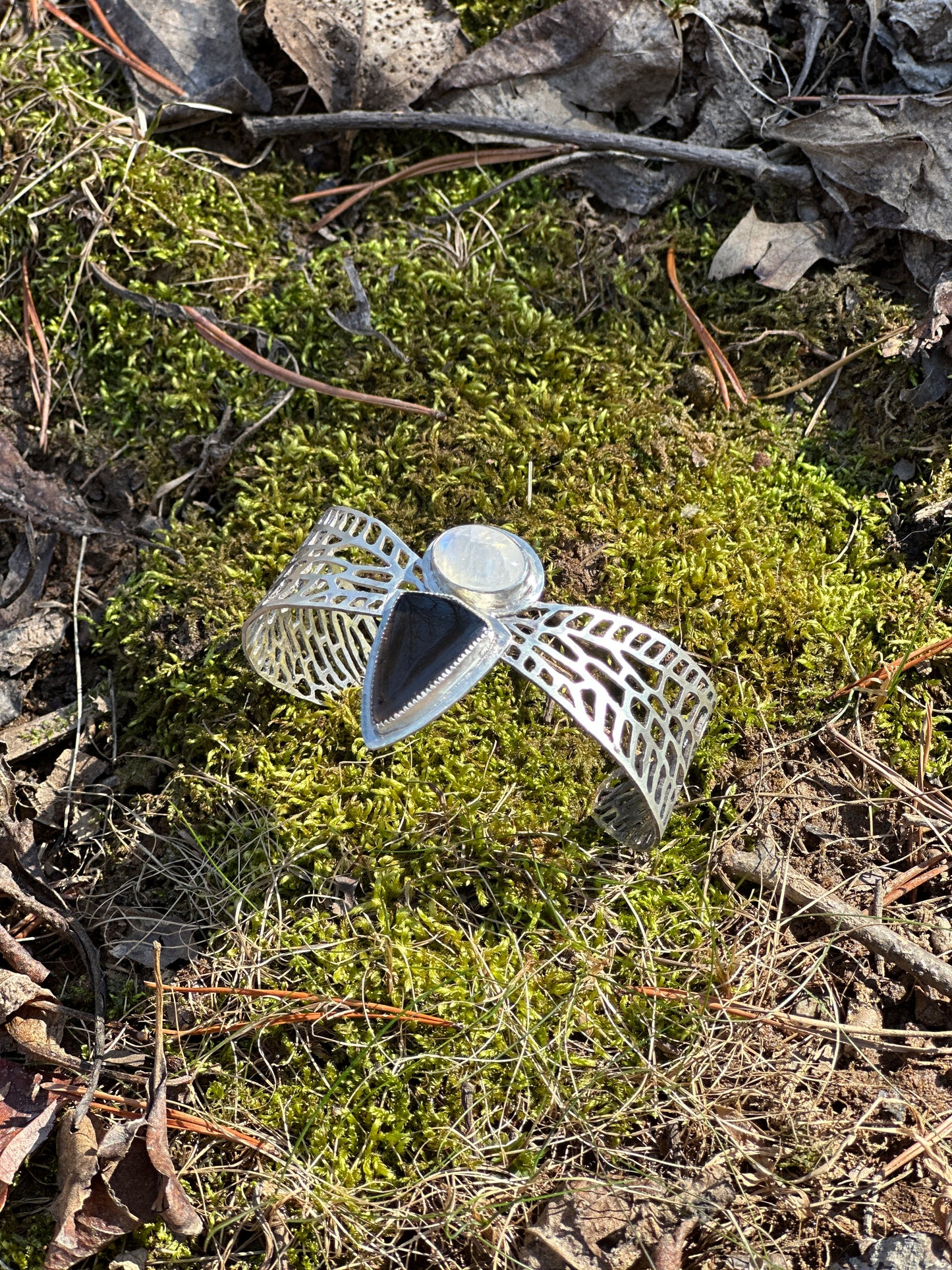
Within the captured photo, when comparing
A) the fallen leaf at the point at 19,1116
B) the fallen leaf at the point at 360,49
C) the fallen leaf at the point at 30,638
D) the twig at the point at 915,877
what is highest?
the fallen leaf at the point at 360,49

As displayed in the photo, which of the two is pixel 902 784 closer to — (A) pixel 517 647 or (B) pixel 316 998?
(A) pixel 517 647

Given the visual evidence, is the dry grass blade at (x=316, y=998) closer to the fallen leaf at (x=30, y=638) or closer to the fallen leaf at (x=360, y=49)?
the fallen leaf at (x=30, y=638)

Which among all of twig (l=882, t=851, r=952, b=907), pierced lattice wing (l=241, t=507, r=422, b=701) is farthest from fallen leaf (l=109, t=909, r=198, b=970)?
twig (l=882, t=851, r=952, b=907)

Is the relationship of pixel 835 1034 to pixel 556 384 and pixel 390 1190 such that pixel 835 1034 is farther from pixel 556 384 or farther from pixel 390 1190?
pixel 556 384

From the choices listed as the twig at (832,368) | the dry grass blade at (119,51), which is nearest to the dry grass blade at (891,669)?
the twig at (832,368)

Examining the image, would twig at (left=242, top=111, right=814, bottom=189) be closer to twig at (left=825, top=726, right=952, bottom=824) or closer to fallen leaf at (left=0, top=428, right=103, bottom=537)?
fallen leaf at (left=0, top=428, right=103, bottom=537)

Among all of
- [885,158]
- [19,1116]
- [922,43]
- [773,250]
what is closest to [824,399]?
[773,250]
